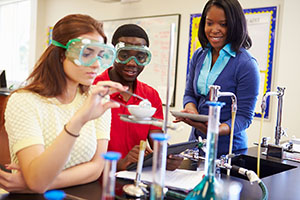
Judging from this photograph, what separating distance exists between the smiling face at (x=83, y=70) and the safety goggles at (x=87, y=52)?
5cm

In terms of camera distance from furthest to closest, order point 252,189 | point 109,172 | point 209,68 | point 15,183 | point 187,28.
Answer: point 187,28
point 209,68
point 252,189
point 15,183
point 109,172

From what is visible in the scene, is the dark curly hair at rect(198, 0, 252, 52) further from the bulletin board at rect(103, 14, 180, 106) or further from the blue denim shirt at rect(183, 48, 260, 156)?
the bulletin board at rect(103, 14, 180, 106)

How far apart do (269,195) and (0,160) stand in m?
1.32

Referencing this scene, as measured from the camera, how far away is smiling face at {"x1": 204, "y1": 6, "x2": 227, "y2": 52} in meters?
1.93

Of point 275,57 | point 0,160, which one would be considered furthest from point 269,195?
point 275,57

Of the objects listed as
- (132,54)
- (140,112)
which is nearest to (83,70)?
(140,112)

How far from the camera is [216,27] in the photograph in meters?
1.96

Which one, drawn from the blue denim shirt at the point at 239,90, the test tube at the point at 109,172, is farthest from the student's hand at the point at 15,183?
the blue denim shirt at the point at 239,90

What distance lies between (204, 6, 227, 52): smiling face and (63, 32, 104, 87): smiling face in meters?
0.85

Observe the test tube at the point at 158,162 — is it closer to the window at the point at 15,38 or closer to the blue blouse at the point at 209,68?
the blue blouse at the point at 209,68

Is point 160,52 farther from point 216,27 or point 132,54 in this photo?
point 132,54

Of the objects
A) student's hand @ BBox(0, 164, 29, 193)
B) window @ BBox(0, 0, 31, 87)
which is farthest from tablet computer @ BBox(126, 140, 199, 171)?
window @ BBox(0, 0, 31, 87)

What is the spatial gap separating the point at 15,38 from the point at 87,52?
685 cm

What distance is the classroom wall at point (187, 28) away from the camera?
3.05m
